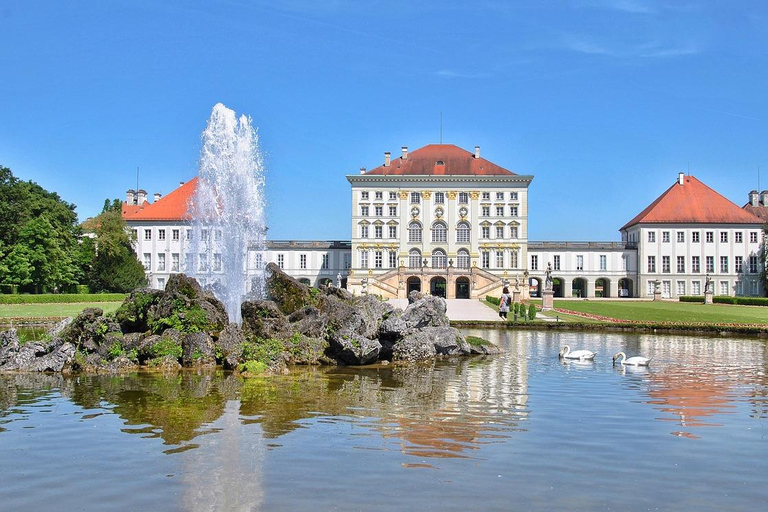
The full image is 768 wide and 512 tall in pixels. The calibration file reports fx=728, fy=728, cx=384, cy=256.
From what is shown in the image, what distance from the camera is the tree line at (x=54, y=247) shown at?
179 feet

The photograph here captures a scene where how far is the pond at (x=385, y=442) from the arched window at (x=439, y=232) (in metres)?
64.1

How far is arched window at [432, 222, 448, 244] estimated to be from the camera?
262 ft

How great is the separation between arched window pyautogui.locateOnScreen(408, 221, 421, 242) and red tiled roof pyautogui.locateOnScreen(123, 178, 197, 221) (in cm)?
2388

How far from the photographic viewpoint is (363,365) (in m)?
18.2

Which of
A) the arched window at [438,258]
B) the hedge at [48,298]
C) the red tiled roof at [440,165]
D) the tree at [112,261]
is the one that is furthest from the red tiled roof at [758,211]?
the hedge at [48,298]

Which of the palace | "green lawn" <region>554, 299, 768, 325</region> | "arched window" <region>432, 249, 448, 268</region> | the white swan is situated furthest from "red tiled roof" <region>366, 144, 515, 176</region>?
the white swan

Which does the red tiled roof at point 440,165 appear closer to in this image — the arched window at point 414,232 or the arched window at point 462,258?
the arched window at point 414,232

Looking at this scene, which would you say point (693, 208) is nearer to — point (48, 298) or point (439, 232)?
point (439, 232)

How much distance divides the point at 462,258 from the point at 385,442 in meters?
70.7

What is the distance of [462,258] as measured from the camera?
7944 centimetres

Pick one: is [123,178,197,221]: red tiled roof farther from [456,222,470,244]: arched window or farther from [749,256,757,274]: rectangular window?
[749,256,757,274]: rectangular window

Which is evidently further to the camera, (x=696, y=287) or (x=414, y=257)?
(x=414, y=257)

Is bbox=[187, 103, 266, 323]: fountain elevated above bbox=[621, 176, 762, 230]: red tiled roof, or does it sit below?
below

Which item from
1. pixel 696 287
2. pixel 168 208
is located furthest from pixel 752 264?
pixel 168 208
